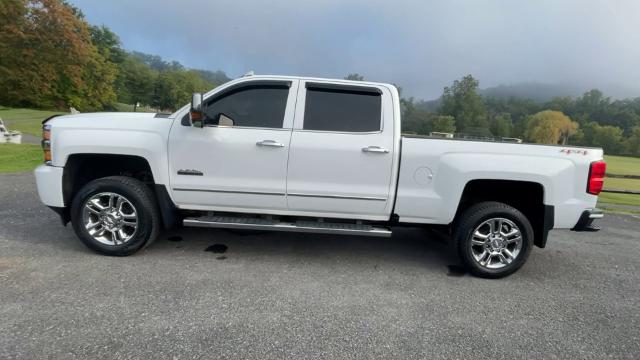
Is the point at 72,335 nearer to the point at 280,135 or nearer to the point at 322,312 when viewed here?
the point at 322,312

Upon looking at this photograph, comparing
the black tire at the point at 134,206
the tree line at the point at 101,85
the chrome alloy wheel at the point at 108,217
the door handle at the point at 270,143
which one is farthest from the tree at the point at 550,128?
the chrome alloy wheel at the point at 108,217

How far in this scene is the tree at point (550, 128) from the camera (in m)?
72.4

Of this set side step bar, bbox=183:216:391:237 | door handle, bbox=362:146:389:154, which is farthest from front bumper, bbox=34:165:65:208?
door handle, bbox=362:146:389:154

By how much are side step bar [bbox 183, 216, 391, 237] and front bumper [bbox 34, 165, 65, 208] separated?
1368mm

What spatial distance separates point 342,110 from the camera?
12.6ft

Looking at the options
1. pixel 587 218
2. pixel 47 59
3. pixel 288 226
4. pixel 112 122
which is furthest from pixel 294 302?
pixel 47 59

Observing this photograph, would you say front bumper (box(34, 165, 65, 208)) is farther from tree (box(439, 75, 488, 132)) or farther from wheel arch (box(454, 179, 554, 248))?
tree (box(439, 75, 488, 132))

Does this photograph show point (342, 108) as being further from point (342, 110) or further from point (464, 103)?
point (464, 103)

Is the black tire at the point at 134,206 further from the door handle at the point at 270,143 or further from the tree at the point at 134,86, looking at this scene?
the tree at the point at 134,86

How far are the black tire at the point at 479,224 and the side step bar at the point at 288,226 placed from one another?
80 cm

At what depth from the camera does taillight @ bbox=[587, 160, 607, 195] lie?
3613 mm

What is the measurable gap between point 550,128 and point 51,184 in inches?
3404

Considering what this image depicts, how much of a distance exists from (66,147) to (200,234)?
5.90 feet

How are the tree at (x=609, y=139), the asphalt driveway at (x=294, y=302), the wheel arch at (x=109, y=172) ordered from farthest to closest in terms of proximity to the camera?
the tree at (x=609, y=139) → the wheel arch at (x=109, y=172) → the asphalt driveway at (x=294, y=302)
